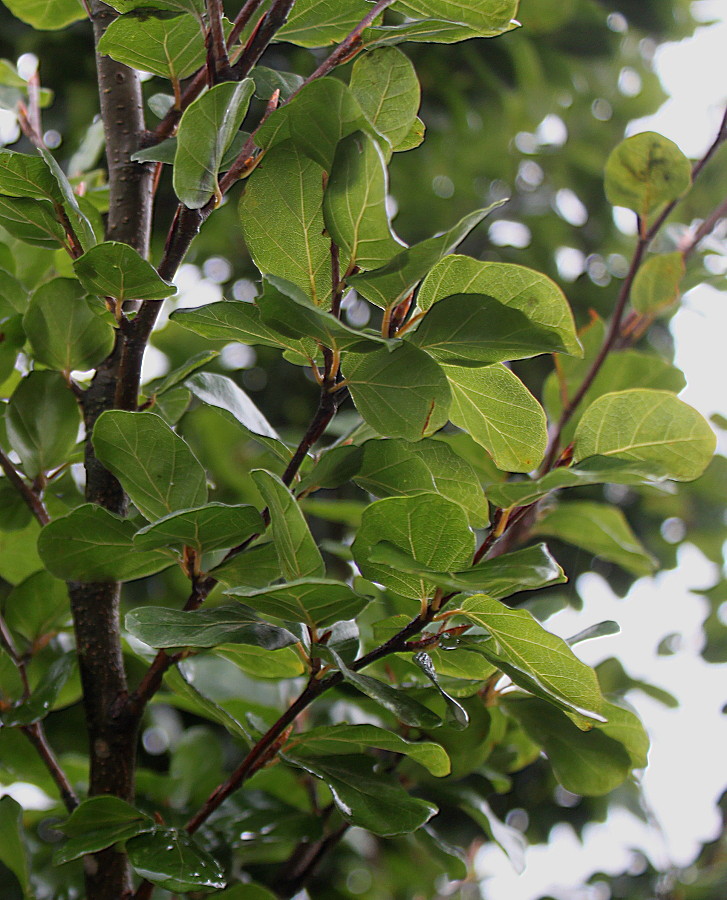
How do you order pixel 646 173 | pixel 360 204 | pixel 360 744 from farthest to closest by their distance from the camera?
pixel 646 173 < pixel 360 744 < pixel 360 204

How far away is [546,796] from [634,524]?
13.5 inches

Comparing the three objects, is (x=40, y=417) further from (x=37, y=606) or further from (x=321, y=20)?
(x=321, y=20)

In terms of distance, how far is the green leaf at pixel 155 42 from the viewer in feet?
1.09

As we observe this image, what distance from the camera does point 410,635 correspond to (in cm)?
31

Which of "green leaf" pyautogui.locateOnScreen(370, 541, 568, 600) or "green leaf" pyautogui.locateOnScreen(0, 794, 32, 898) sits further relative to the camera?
"green leaf" pyautogui.locateOnScreen(0, 794, 32, 898)

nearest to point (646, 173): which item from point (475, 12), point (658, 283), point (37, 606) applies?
point (658, 283)

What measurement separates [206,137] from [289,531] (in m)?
0.14

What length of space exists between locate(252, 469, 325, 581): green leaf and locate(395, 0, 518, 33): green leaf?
200 mm

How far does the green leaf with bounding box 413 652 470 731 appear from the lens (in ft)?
1.01

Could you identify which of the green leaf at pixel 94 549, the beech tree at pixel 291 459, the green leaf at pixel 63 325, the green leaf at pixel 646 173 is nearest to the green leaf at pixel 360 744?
the beech tree at pixel 291 459

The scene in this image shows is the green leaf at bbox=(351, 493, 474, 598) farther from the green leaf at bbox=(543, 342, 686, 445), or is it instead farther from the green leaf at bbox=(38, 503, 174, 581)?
the green leaf at bbox=(543, 342, 686, 445)

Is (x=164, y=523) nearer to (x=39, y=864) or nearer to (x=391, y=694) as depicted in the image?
(x=391, y=694)

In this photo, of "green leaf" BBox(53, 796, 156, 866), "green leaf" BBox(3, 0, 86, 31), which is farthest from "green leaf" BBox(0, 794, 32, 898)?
"green leaf" BBox(3, 0, 86, 31)

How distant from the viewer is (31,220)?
1.11ft
